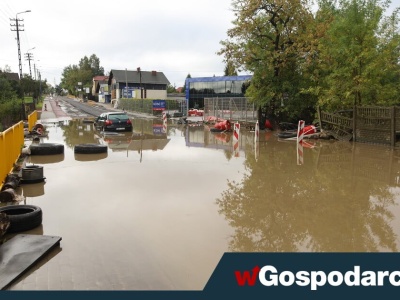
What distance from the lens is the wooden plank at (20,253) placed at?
17.1 feet

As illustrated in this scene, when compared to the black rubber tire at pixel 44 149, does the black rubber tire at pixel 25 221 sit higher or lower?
→ lower

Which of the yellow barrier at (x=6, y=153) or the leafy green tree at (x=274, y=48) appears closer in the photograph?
the yellow barrier at (x=6, y=153)

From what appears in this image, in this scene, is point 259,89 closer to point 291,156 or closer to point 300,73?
point 300,73

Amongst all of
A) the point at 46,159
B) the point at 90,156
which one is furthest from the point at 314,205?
the point at 46,159

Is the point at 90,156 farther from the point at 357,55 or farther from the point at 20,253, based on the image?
the point at 357,55

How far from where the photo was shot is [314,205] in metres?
8.79

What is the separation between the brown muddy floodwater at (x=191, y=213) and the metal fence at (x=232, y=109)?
55.4 ft

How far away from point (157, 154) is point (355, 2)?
1368cm

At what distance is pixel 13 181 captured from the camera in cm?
1030

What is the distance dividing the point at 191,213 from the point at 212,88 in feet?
210

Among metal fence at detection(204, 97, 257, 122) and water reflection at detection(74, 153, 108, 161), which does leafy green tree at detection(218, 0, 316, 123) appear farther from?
water reflection at detection(74, 153, 108, 161)

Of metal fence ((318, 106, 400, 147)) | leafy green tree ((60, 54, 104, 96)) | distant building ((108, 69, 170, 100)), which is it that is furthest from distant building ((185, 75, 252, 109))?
leafy green tree ((60, 54, 104, 96))

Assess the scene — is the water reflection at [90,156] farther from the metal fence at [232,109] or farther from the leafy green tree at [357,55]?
the metal fence at [232,109]

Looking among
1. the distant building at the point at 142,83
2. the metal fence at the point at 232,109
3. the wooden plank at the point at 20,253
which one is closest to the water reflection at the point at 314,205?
the wooden plank at the point at 20,253
